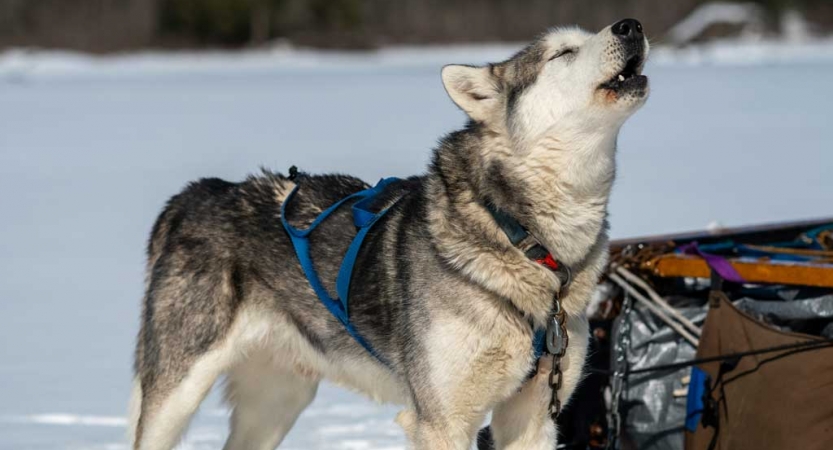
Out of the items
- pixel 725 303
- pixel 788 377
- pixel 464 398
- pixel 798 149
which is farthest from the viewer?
pixel 798 149

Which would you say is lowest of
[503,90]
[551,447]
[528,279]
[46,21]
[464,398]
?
[46,21]

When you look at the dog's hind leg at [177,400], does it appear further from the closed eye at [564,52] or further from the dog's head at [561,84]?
the closed eye at [564,52]

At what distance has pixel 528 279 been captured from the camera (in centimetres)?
332

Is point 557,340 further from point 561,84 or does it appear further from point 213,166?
point 213,166

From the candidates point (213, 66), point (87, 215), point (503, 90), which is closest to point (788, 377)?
point (503, 90)

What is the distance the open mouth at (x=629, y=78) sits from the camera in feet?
10.4

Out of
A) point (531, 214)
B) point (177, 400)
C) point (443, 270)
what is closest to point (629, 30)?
point (531, 214)

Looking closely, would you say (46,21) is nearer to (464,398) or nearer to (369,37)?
(369,37)

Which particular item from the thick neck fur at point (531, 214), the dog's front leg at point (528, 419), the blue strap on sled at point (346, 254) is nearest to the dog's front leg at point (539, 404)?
the dog's front leg at point (528, 419)

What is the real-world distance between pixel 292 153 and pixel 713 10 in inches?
1347

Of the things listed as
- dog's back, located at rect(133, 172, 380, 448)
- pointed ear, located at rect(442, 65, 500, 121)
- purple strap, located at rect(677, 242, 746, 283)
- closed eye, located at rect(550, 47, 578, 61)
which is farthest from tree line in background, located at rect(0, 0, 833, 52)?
closed eye, located at rect(550, 47, 578, 61)

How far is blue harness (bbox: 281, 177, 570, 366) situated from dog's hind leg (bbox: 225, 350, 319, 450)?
516 mm

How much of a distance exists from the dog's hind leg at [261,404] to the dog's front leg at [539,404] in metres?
0.90

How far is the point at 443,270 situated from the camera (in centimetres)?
336
